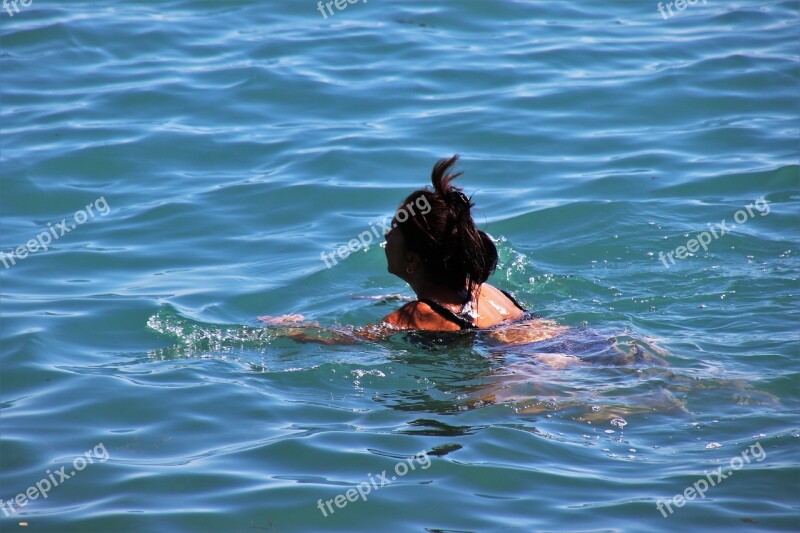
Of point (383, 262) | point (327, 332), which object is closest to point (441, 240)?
point (327, 332)

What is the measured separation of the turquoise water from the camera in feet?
15.6

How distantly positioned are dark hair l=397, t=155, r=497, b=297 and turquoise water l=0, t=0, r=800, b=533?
0.43 m

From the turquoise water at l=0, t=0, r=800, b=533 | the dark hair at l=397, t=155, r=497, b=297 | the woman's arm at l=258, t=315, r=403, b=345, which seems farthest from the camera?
the woman's arm at l=258, t=315, r=403, b=345

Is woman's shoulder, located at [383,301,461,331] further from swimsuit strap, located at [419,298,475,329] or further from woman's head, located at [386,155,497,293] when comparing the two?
woman's head, located at [386,155,497,293]

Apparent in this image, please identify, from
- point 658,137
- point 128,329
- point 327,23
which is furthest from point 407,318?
point 327,23

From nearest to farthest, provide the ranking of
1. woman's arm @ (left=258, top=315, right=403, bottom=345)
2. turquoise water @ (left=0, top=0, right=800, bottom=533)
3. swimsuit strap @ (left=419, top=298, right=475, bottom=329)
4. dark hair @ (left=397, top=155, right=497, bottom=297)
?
turquoise water @ (left=0, top=0, right=800, bottom=533)
dark hair @ (left=397, top=155, right=497, bottom=297)
swimsuit strap @ (left=419, top=298, right=475, bottom=329)
woman's arm @ (left=258, top=315, right=403, bottom=345)

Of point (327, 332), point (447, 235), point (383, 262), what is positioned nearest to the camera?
point (447, 235)

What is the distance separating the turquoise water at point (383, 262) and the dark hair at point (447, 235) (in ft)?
1.42

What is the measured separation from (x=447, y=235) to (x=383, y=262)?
2.04 metres

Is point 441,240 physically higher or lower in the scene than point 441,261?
higher

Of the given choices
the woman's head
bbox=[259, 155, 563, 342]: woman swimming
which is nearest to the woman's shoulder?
bbox=[259, 155, 563, 342]: woman swimming

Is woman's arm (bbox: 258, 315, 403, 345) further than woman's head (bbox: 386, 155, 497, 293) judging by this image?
Yes

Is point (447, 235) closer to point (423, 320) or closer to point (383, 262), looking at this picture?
point (423, 320)

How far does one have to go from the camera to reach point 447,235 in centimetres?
579
